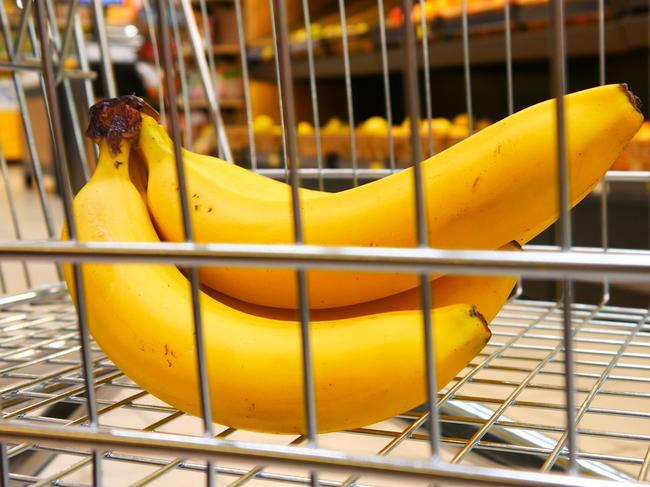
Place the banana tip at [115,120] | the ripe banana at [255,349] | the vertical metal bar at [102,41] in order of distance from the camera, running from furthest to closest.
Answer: the vertical metal bar at [102,41], the banana tip at [115,120], the ripe banana at [255,349]

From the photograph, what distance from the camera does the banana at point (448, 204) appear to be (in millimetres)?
427

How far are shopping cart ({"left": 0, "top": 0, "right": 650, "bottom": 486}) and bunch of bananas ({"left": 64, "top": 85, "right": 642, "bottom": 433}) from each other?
34mm

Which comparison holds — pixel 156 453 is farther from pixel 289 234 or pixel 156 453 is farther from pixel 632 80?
pixel 632 80

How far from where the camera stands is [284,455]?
37cm

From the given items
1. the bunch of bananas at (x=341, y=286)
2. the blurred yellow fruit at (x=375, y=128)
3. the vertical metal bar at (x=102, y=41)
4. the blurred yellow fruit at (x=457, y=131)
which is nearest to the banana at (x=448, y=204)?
the bunch of bananas at (x=341, y=286)

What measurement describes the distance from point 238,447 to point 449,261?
0.48 feet

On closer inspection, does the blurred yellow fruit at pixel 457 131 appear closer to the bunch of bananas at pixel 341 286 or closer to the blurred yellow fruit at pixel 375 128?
the blurred yellow fruit at pixel 375 128

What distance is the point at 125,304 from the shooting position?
46cm

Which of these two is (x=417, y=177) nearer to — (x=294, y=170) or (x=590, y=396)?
(x=294, y=170)

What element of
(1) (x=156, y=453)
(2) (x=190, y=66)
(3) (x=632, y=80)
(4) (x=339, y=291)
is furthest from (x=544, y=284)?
(2) (x=190, y=66)

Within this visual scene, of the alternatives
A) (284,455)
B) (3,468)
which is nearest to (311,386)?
(284,455)

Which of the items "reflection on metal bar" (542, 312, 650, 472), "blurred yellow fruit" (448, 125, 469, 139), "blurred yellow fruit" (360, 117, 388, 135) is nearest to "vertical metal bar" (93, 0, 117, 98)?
"reflection on metal bar" (542, 312, 650, 472)

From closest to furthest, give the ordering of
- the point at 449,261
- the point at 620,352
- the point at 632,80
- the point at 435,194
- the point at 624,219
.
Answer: the point at 449,261, the point at 435,194, the point at 620,352, the point at 624,219, the point at 632,80

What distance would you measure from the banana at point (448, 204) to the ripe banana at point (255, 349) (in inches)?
1.1
